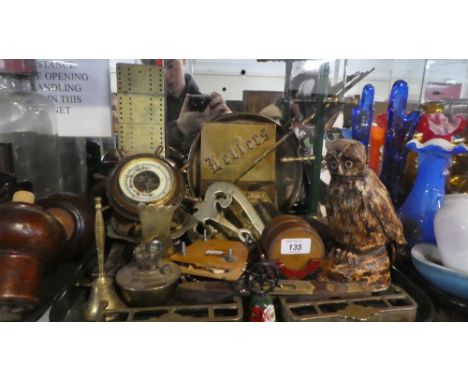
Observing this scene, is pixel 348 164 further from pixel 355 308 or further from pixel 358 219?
pixel 355 308

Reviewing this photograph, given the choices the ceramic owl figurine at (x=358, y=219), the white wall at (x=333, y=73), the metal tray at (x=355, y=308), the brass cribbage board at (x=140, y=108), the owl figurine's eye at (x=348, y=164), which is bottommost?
the metal tray at (x=355, y=308)

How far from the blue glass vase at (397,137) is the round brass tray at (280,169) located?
29 cm

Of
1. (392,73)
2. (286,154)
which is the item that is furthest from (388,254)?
(392,73)

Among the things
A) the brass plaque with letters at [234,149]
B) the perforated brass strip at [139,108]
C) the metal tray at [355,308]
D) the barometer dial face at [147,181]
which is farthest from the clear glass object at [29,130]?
the metal tray at [355,308]

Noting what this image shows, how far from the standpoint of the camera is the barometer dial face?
3.26 ft

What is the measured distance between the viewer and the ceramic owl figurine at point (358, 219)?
2.76ft

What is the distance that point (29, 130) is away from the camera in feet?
3.95

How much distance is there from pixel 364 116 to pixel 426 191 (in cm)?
31

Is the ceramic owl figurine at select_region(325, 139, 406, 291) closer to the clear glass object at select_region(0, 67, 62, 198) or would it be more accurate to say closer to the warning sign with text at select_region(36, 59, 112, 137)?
the warning sign with text at select_region(36, 59, 112, 137)

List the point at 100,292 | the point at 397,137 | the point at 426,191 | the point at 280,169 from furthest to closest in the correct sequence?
the point at 280,169
the point at 397,137
the point at 426,191
the point at 100,292

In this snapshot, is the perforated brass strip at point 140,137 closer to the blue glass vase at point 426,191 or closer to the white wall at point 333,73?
the white wall at point 333,73

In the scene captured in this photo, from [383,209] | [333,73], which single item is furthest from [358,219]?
[333,73]

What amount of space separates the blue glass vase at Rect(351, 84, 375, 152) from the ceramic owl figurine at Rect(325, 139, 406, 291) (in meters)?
0.31

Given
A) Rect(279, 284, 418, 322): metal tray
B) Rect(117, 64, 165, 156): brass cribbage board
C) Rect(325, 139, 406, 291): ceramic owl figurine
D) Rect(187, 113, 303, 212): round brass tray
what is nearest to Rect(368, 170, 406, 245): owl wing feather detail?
Rect(325, 139, 406, 291): ceramic owl figurine
